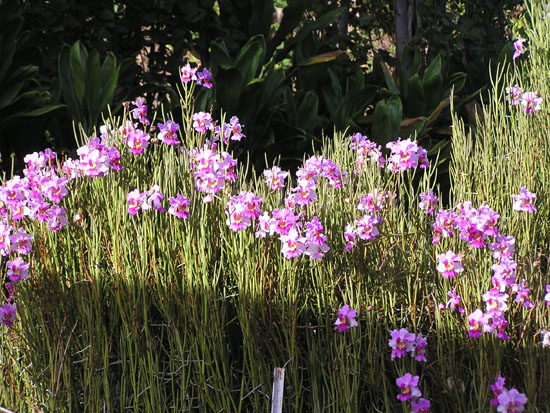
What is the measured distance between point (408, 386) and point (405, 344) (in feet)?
0.34

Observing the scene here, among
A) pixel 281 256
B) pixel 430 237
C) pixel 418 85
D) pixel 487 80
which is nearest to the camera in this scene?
pixel 281 256

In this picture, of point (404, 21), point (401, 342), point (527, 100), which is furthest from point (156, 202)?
point (404, 21)

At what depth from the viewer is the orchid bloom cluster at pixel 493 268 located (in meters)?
1.78

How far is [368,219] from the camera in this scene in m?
1.96

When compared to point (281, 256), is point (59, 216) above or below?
above

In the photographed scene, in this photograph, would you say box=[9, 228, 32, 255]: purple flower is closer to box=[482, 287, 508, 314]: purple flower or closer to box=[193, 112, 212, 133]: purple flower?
box=[193, 112, 212, 133]: purple flower

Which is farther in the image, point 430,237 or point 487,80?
point 487,80

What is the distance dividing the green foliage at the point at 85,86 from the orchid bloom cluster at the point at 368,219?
2.36m

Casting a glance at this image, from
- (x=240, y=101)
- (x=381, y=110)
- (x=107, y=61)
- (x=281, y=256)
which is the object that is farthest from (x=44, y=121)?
(x=281, y=256)

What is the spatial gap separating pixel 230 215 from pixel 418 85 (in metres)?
2.92

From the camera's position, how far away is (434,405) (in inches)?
83.4

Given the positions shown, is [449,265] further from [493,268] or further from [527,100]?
[527,100]

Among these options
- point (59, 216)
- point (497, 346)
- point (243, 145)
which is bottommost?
point (497, 346)

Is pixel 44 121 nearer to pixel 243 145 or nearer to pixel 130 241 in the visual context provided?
pixel 243 145
